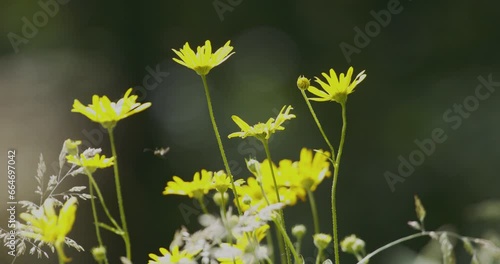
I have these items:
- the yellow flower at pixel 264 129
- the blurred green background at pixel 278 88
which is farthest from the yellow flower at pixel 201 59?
the blurred green background at pixel 278 88

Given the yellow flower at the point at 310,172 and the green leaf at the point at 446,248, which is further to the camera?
the yellow flower at the point at 310,172

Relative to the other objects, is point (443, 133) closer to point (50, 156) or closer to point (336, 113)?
point (336, 113)

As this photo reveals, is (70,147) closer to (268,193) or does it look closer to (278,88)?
(268,193)

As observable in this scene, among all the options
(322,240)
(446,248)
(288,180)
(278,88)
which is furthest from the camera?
(278,88)

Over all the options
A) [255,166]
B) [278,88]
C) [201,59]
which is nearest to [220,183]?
[255,166]

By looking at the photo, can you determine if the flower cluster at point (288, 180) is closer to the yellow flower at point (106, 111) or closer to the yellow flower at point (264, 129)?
the yellow flower at point (264, 129)

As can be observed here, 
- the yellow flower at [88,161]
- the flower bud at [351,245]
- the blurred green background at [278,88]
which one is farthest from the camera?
the blurred green background at [278,88]

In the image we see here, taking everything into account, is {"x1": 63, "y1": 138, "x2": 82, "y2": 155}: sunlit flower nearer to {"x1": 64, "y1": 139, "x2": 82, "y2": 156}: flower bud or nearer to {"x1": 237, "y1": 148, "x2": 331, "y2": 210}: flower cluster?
{"x1": 64, "y1": 139, "x2": 82, "y2": 156}: flower bud

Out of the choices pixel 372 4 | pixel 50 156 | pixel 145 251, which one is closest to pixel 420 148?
pixel 372 4

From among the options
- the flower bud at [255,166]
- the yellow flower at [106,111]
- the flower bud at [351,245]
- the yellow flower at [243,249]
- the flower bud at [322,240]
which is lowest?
the flower bud at [351,245]

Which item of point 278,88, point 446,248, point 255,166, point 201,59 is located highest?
point 278,88
